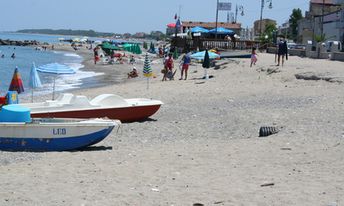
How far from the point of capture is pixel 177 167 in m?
9.79

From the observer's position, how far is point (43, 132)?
38.8ft

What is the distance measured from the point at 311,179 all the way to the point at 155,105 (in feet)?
29.7

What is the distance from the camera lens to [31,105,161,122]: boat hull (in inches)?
573

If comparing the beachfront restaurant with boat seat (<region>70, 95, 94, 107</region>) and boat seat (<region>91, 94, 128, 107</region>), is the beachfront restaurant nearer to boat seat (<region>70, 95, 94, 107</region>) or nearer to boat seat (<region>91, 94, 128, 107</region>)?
boat seat (<region>91, 94, 128, 107</region>)

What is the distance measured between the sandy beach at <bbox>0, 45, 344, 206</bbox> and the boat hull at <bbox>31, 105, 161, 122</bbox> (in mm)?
328

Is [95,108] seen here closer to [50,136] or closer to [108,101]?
[108,101]

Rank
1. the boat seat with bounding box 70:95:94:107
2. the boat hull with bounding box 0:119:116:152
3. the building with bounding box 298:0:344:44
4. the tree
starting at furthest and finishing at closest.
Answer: the tree
the building with bounding box 298:0:344:44
the boat seat with bounding box 70:95:94:107
the boat hull with bounding box 0:119:116:152

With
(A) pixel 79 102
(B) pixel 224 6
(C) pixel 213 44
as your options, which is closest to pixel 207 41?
(C) pixel 213 44

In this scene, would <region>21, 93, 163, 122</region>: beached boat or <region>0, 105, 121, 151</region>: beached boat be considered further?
<region>21, 93, 163, 122</region>: beached boat

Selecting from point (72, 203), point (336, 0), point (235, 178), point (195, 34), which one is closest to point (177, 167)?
point (235, 178)

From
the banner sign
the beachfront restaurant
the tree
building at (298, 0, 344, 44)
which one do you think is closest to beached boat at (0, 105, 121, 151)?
the beachfront restaurant

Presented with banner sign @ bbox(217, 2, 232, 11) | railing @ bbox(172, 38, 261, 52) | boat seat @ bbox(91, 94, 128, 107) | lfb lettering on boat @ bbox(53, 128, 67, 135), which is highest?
banner sign @ bbox(217, 2, 232, 11)

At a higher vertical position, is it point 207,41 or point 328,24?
point 328,24

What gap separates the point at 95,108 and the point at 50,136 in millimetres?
3480
